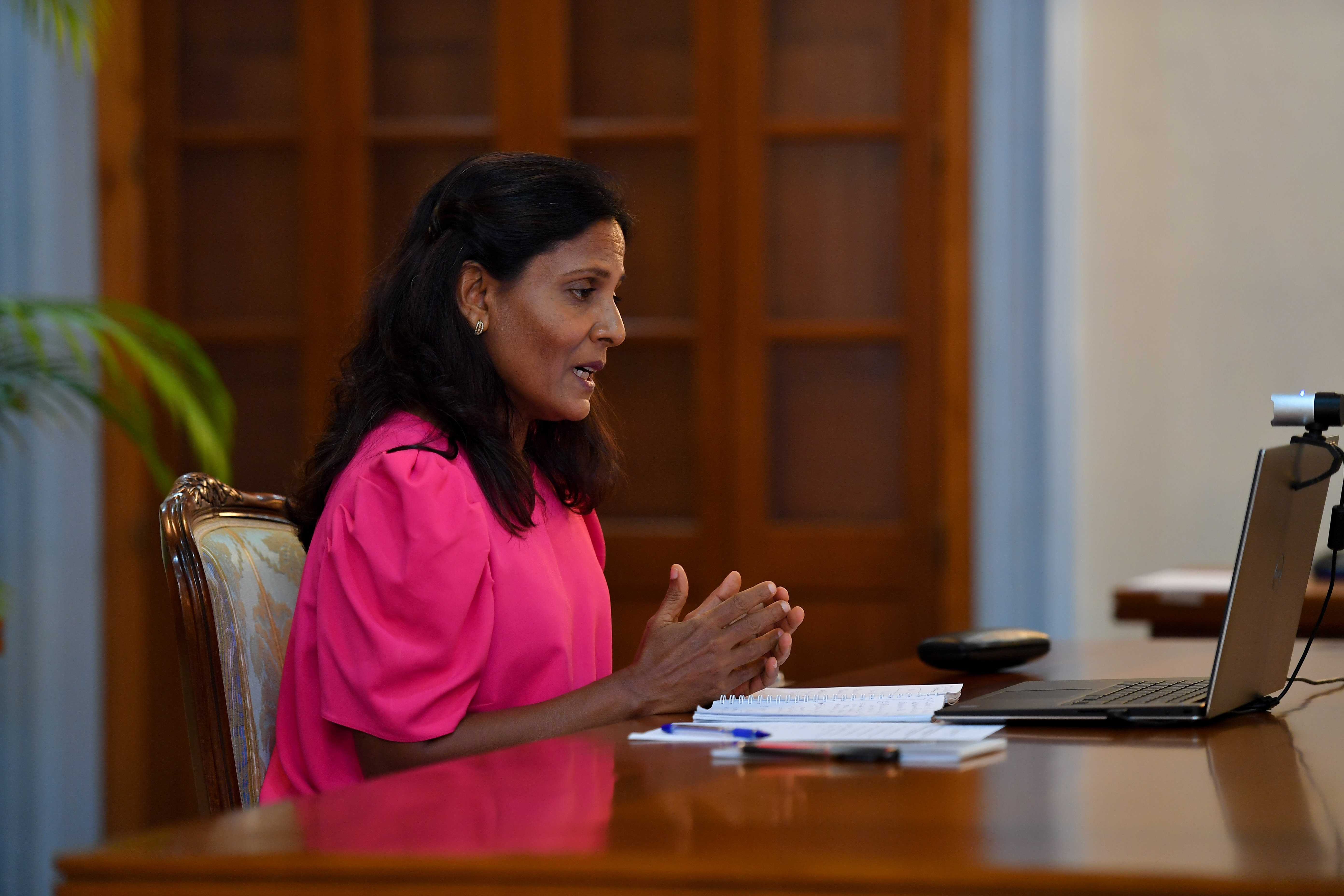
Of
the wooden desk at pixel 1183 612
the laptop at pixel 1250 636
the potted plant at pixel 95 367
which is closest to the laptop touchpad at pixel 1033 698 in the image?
the laptop at pixel 1250 636

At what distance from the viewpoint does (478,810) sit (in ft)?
2.85

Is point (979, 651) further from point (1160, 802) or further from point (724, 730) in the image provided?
point (1160, 802)

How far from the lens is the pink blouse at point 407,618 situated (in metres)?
1.30

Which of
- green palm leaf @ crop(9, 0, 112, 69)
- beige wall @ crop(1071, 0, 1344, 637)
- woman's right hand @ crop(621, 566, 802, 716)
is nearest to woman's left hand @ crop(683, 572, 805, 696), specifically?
woman's right hand @ crop(621, 566, 802, 716)

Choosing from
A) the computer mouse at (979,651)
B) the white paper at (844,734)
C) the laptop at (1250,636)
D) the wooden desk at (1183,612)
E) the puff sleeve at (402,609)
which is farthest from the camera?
the wooden desk at (1183,612)

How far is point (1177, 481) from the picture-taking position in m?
3.41

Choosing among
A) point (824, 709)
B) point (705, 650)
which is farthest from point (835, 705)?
point (705, 650)

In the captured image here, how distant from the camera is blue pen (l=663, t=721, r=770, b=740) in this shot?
1.13m

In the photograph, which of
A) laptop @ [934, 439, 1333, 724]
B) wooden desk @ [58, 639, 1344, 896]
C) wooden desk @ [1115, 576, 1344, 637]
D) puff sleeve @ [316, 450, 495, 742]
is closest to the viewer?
wooden desk @ [58, 639, 1344, 896]

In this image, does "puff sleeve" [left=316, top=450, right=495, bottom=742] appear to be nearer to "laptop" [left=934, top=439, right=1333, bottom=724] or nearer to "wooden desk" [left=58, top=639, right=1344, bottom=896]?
"wooden desk" [left=58, top=639, right=1344, bottom=896]

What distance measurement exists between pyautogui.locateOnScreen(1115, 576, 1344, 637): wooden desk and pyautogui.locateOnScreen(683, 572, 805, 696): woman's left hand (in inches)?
50.2

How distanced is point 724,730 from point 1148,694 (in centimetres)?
43

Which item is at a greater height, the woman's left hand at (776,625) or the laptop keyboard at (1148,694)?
the woman's left hand at (776,625)

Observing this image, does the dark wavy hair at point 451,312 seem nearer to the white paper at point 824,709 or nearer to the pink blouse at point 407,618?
the pink blouse at point 407,618
